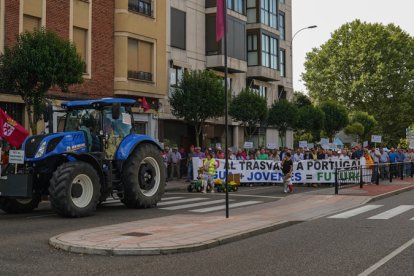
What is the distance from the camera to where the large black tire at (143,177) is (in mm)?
14422

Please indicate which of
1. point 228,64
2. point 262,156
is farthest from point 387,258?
point 228,64

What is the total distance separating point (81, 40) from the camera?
24500 millimetres

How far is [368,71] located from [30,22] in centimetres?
4776

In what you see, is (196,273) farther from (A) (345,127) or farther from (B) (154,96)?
(A) (345,127)

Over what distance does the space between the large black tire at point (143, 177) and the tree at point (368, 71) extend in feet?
162

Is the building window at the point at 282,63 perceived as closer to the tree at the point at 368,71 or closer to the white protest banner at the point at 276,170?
the tree at the point at 368,71

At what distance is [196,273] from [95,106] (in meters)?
8.27

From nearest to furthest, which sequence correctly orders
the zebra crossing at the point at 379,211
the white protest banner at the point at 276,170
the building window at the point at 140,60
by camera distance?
1. the zebra crossing at the point at 379,211
2. the white protest banner at the point at 276,170
3. the building window at the point at 140,60

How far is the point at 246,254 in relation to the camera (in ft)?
27.7

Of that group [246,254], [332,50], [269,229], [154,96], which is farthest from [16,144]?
[332,50]

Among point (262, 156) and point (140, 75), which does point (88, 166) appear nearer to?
point (262, 156)

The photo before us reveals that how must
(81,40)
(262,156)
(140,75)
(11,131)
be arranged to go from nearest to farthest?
(11,131)
(81,40)
(262,156)
(140,75)

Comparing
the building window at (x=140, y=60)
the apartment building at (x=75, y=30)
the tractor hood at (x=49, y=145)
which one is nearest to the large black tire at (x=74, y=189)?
the tractor hood at (x=49, y=145)

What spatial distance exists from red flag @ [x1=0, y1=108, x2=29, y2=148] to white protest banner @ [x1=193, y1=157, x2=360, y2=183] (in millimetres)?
10373
